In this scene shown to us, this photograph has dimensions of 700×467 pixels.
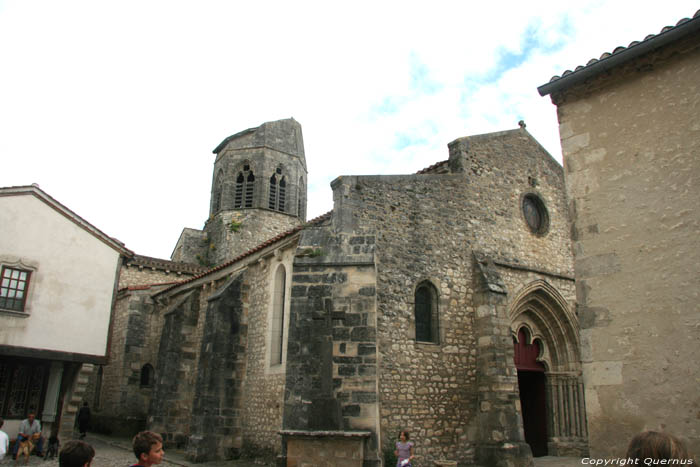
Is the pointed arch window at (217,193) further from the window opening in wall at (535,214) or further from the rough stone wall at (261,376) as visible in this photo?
the window opening in wall at (535,214)

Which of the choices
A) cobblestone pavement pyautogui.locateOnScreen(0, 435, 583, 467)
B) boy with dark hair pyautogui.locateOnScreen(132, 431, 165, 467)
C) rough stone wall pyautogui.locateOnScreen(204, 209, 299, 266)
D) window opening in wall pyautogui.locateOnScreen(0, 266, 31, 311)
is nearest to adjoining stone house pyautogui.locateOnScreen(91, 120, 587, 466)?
cobblestone pavement pyautogui.locateOnScreen(0, 435, 583, 467)

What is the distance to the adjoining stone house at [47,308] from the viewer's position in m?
Result: 14.7

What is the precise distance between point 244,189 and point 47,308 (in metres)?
14.1

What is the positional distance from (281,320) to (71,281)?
6.62 m

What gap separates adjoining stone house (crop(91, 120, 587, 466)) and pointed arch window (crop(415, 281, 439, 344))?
32 millimetres

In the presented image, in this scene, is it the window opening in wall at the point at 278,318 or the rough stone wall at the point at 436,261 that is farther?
the window opening in wall at the point at 278,318

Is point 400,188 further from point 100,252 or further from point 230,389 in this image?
point 100,252

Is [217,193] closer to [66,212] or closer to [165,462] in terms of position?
[66,212]

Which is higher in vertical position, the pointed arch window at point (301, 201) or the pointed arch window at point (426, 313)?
the pointed arch window at point (301, 201)

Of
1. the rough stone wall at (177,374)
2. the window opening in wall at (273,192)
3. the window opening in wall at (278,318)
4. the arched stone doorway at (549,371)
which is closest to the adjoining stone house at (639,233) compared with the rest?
the arched stone doorway at (549,371)

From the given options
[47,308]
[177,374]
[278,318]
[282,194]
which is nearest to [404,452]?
[278,318]

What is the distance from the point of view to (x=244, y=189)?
1113 inches

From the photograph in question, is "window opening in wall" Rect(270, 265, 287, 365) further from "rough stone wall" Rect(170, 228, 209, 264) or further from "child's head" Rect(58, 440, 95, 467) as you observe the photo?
"rough stone wall" Rect(170, 228, 209, 264)

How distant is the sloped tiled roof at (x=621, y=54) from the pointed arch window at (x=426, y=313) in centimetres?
585
